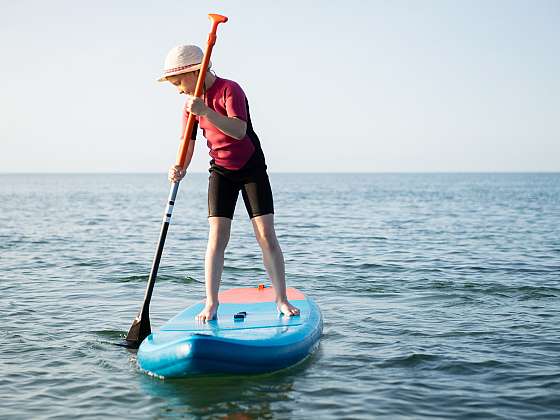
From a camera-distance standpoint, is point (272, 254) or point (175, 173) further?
point (272, 254)

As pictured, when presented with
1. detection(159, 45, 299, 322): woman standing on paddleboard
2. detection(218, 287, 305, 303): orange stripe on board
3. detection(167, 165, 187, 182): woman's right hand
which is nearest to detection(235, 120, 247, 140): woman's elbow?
detection(159, 45, 299, 322): woman standing on paddleboard

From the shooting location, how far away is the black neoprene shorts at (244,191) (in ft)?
21.5

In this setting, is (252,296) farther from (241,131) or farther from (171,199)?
(241,131)

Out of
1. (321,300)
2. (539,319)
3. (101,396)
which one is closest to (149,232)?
(321,300)

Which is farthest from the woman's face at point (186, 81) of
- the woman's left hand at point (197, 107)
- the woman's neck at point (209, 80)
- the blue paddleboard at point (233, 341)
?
the blue paddleboard at point (233, 341)

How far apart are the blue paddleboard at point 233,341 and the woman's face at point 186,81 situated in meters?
1.92

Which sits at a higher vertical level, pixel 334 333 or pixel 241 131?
pixel 241 131

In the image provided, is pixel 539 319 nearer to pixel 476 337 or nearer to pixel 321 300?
pixel 476 337

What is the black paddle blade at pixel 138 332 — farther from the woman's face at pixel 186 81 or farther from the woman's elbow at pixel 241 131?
the woman's face at pixel 186 81

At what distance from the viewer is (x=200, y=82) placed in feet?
20.0

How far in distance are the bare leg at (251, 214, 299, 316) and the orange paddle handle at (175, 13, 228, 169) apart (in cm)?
79

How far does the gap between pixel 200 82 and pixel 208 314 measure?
194cm

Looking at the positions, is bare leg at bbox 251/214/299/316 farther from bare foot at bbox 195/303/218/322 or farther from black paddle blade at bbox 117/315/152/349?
black paddle blade at bbox 117/315/152/349

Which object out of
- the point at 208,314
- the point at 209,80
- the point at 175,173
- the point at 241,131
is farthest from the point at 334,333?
the point at 209,80
